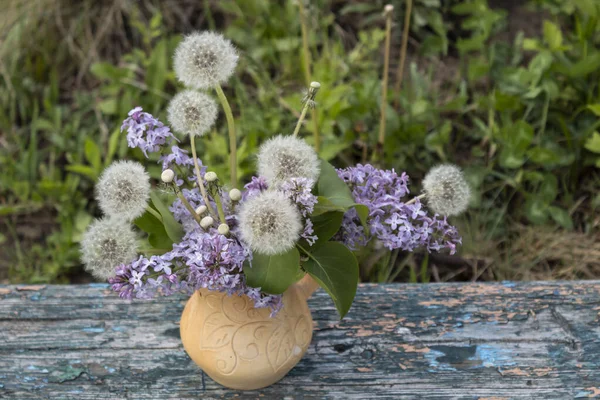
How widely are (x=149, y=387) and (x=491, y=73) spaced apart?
1480mm

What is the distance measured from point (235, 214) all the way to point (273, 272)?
0.10 metres

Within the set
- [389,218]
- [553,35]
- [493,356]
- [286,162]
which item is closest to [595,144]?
[553,35]

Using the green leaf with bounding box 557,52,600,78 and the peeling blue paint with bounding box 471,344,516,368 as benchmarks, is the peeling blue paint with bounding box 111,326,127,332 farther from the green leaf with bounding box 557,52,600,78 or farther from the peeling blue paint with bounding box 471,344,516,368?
the green leaf with bounding box 557,52,600,78

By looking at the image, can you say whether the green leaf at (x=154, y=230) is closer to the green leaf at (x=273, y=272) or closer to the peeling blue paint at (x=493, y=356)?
the green leaf at (x=273, y=272)

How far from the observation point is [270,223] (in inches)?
31.2

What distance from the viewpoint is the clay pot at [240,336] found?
0.99 m

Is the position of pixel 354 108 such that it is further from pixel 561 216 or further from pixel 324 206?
pixel 324 206

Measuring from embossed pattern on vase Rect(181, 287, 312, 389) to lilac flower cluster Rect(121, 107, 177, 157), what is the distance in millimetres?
251

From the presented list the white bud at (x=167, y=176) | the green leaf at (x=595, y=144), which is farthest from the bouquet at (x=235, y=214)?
the green leaf at (x=595, y=144)

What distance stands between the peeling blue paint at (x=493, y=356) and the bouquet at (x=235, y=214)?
322 mm

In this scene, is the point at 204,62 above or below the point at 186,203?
above

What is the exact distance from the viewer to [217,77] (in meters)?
0.88

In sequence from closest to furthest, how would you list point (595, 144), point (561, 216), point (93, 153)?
1. point (595, 144)
2. point (561, 216)
3. point (93, 153)

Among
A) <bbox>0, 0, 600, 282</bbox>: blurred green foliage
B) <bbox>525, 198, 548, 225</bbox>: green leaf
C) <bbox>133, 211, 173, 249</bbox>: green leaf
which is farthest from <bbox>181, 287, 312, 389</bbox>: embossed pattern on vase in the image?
<bbox>525, 198, 548, 225</bbox>: green leaf
